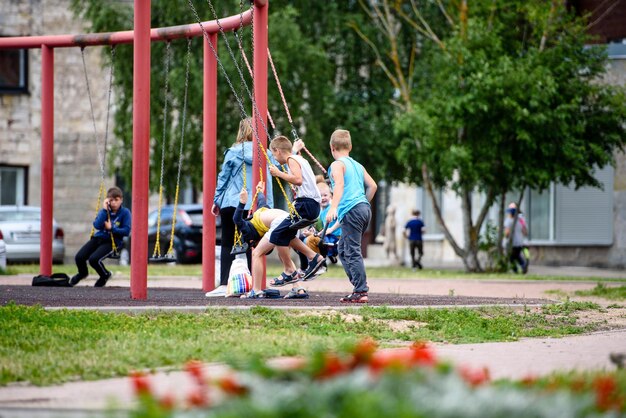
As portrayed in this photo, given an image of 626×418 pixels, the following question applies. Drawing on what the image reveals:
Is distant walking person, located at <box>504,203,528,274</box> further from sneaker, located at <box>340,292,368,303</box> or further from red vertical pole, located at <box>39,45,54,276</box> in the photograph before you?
sneaker, located at <box>340,292,368,303</box>

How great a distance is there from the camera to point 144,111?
13.0 metres

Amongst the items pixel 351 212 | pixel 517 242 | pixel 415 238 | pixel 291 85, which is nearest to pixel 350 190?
pixel 351 212

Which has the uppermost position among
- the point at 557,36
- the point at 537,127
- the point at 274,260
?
the point at 557,36

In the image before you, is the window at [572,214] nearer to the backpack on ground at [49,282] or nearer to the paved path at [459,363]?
the backpack on ground at [49,282]

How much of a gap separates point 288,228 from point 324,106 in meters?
20.5

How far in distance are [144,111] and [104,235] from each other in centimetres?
506

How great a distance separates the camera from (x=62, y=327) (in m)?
9.63

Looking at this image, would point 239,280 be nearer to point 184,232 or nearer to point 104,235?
point 104,235

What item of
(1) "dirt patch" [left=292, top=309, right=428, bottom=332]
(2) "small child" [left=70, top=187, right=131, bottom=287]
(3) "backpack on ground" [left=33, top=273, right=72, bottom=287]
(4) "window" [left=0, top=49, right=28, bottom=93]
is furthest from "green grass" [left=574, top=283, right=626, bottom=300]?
(4) "window" [left=0, top=49, right=28, bottom=93]

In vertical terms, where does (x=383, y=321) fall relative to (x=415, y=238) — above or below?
below

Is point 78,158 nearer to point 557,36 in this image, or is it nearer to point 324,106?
point 324,106

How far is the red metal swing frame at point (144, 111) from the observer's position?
509 inches

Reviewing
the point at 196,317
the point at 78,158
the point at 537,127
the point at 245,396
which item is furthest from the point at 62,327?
the point at 78,158

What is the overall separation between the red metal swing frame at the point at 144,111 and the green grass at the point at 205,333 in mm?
2000
